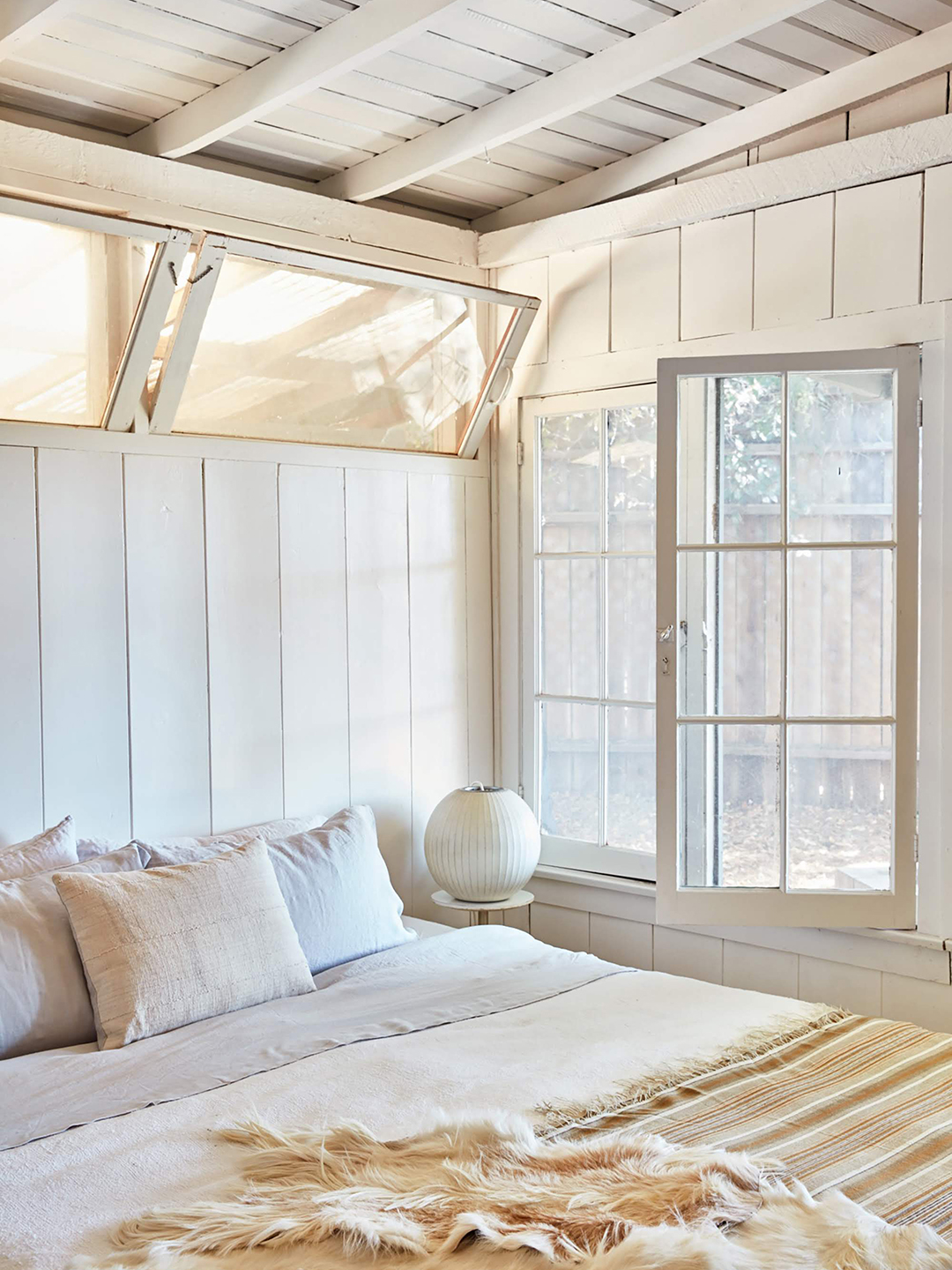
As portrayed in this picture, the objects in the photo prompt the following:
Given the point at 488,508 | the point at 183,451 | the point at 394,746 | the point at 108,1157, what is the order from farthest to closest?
the point at 488,508, the point at 394,746, the point at 183,451, the point at 108,1157

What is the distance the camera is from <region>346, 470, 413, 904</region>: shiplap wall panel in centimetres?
338

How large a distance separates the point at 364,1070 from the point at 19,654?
1266mm

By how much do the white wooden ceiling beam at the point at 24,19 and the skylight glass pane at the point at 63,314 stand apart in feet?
1.09

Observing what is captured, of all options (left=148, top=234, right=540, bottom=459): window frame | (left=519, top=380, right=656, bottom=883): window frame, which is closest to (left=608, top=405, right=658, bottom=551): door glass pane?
(left=519, top=380, right=656, bottom=883): window frame

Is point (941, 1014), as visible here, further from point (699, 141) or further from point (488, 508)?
point (699, 141)

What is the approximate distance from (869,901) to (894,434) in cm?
113

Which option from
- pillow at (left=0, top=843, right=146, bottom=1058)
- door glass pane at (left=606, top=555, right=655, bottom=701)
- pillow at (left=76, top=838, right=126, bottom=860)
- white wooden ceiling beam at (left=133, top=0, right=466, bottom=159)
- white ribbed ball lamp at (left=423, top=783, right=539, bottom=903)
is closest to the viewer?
pillow at (left=0, top=843, right=146, bottom=1058)

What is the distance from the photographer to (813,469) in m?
2.87

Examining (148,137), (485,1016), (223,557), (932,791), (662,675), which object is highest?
(148,137)

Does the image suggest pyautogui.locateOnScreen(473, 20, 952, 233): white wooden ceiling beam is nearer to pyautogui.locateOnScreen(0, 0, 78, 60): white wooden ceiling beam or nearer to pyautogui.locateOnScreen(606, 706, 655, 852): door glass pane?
pyautogui.locateOnScreen(606, 706, 655, 852): door glass pane

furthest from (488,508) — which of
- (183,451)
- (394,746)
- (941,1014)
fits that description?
(941,1014)

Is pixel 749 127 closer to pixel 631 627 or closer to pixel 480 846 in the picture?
pixel 631 627

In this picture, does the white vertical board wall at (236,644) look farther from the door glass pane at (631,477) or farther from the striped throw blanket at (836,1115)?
the striped throw blanket at (836,1115)

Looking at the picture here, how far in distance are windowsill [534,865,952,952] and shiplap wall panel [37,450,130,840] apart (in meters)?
1.33
